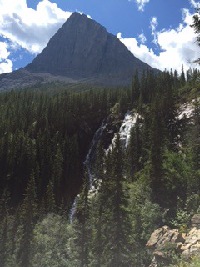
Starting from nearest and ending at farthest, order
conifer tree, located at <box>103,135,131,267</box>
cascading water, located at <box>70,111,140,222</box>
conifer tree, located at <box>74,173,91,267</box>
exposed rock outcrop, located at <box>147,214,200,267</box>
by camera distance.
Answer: exposed rock outcrop, located at <box>147,214,200,267</box>
conifer tree, located at <box>103,135,131,267</box>
conifer tree, located at <box>74,173,91,267</box>
cascading water, located at <box>70,111,140,222</box>

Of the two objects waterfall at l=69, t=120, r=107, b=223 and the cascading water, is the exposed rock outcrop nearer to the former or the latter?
the cascading water

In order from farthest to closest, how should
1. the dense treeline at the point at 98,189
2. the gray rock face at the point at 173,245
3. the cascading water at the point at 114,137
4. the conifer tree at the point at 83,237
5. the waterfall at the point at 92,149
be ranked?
the waterfall at the point at 92,149, the cascading water at the point at 114,137, the conifer tree at the point at 83,237, the dense treeline at the point at 98,189, the gray rock face at the point at 173,245

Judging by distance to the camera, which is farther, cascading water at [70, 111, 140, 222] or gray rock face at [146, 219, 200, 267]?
cascading water at [70, 111, 140, 222]

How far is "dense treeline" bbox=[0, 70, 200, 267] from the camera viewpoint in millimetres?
44844

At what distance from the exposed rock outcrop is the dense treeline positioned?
4253mm

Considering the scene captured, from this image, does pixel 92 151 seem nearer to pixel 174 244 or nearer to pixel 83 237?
pixel 83 237

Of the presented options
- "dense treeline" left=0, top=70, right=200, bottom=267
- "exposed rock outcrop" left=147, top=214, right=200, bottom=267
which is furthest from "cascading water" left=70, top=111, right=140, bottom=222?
"exposed rock outcrop" left=147, top=214, right=200, bottom=267

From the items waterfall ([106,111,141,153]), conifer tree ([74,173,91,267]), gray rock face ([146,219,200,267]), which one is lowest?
conifer tree ([74,173,91,267])

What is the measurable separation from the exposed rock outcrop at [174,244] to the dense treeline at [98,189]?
425cm

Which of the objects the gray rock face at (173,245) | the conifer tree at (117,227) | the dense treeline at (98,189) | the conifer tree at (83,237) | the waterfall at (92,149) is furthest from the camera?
the waterfall at (92,149)

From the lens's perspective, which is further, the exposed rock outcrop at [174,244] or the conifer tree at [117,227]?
the conifer tree at [117,227]

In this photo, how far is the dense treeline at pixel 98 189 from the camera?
44.8 metres

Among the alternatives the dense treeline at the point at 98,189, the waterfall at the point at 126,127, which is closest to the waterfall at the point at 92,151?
the dense treeline at the point at 98,189

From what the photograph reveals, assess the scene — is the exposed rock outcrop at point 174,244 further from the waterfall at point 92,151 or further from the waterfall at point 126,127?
the waterfall at point 126,127
